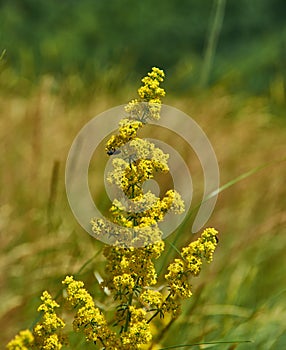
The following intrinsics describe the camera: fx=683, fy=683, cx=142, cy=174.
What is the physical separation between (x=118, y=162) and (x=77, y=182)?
68.7 inches

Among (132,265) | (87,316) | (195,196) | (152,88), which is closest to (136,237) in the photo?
(132,265)

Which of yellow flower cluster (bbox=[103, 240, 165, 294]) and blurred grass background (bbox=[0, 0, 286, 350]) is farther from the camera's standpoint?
blurred grass background (bbox=[0, 0, 286, 350])

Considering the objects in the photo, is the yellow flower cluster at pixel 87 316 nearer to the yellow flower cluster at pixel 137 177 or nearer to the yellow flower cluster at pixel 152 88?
the yellow flower cluster at pixel 137 177

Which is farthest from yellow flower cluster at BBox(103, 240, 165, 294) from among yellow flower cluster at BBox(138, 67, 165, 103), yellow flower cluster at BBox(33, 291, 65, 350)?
yellow flower cluster at BBox(138, 67, 165, 103)

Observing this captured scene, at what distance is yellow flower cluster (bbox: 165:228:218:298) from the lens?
3.81ft

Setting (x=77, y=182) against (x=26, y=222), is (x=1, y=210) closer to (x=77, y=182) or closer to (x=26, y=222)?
(x=26, y=222)

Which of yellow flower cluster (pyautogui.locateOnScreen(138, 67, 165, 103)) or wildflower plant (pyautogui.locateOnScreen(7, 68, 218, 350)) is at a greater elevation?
yellow flower cluster (pyautogui.locateOnScreen(138, 67, 165, 103))

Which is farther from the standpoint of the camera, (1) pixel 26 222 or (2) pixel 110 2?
(2) pixel 110 2

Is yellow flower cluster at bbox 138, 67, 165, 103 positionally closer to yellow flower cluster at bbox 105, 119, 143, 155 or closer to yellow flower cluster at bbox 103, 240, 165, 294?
yellow flower cluster at bbox 105, 119, 143, 155

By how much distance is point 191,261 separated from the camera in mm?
1166

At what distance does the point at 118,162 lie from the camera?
116 centimetres

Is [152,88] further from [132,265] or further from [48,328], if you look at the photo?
[48,328]

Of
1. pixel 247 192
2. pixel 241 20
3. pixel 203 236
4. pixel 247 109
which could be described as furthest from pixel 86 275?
pixel 241 20

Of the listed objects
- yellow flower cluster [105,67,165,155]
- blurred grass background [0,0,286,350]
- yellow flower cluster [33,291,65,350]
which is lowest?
yellow flower cluster [33,291,65,350]
